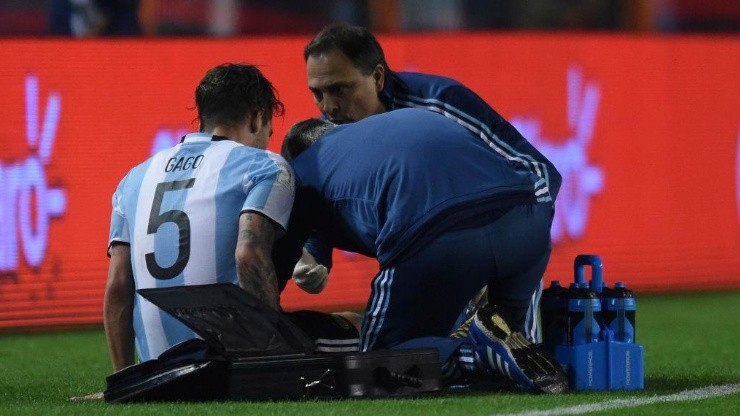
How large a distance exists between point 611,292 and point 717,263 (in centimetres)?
526

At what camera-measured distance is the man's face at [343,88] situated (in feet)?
19.3

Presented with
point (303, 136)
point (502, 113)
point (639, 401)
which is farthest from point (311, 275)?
point (502, 113)

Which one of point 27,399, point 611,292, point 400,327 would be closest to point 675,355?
point 611,292

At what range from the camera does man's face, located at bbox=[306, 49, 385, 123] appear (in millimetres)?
5875

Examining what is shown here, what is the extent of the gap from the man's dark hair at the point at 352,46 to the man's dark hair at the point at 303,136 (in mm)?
403

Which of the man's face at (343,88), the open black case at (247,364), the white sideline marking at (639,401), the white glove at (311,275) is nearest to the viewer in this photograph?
the white sideline marking at (639,401)

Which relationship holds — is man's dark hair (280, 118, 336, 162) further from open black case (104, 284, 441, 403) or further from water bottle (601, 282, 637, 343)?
water bottle (601, 282, 637, 343)

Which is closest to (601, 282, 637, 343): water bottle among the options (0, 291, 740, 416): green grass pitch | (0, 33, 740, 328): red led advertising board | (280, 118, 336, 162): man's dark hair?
(0, 291, 740, 416): green grass pitch

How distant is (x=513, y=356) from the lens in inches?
192

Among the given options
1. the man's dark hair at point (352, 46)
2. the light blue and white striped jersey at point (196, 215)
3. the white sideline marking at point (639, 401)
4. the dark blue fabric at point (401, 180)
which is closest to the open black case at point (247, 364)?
the light blue and white striped jersey at point (196, 215)

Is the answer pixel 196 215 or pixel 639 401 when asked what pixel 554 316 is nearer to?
pixel 639 401

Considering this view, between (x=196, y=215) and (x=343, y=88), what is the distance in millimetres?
1099

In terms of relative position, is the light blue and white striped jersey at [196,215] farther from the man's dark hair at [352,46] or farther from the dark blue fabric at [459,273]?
the man's dark hair at [352,46]

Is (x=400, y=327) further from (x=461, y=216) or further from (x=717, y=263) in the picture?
(x=717, y=263)
